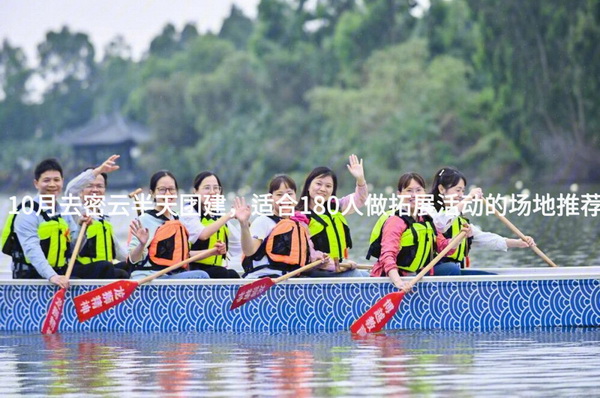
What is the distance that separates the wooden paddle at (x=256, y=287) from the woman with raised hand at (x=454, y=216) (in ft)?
2.66

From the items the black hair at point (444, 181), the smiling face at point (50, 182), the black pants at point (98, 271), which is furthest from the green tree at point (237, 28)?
the black hair at point (444, 181)

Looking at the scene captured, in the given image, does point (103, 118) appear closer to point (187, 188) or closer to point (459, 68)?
point (187, 188)

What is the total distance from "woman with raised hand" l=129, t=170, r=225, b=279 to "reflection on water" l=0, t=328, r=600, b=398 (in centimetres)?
45

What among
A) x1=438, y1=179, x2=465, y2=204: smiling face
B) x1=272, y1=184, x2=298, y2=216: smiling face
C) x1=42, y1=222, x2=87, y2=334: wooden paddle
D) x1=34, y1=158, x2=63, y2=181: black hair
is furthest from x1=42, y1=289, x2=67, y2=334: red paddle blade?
x1=438, y1=179, x2=465, y2=204: smiling face

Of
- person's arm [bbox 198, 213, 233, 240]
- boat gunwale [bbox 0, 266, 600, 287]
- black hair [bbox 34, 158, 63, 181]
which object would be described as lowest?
Answer: boat gunwale [bbox 0, 266, 600, 287]

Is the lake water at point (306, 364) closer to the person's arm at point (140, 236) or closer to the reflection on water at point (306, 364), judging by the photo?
the reflection on water at point (306, 364)

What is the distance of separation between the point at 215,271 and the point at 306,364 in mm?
1914

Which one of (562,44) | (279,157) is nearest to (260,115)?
(279,157)

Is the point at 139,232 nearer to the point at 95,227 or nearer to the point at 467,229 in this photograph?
the point at 95,227

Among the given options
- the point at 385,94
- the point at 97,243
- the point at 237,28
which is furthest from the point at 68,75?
the point at 97,243

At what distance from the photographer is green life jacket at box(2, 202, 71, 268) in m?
8.95

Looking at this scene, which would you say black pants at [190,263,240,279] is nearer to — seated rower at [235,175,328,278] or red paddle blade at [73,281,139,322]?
seated rower at [235,175,328,278]

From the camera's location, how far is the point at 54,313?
357 inches

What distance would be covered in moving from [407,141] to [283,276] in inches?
1135
